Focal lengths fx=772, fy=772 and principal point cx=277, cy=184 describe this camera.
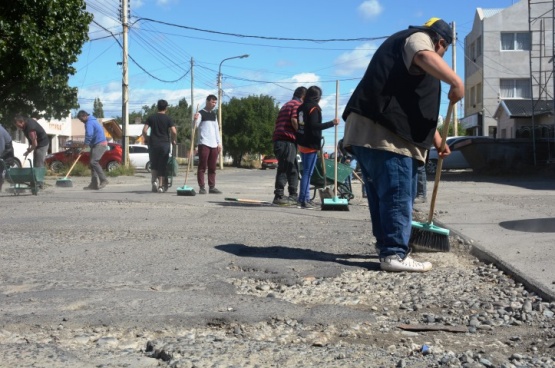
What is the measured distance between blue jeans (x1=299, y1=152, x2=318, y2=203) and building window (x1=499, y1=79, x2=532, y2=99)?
42.7 meters

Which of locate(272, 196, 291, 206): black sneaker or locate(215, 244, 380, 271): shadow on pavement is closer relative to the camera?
locate(215, 244, 380, 271): shadow on pavement

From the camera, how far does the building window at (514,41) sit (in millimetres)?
49719

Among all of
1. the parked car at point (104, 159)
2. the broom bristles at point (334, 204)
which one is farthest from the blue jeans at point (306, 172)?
the parked car at point (104, 159)

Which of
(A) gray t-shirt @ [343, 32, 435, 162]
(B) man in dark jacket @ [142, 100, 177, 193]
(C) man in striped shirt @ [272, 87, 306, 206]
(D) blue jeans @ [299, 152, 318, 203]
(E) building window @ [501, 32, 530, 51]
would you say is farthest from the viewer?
(E) building window @ [501, 32, 530, 51]

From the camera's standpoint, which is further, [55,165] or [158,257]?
[55,165]

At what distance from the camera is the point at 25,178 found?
13445 millimetres

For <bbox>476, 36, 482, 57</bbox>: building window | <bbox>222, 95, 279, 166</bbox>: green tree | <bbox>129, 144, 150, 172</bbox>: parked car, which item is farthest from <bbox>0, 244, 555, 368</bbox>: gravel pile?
<bbox>222, 95, 279, 166</bbox>: green tree

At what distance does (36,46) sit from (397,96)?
45.0 feet

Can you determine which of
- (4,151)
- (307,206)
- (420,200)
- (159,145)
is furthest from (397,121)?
(4,151)

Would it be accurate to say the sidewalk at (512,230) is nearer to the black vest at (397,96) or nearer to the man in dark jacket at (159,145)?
the black vest at (397,96)

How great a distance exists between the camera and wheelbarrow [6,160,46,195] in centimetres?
1338

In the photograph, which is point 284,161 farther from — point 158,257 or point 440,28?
point 440,28

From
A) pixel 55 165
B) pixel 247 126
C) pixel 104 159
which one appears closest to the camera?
pixel 104 159

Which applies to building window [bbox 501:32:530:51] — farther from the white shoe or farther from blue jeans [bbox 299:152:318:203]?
blue jeans [bbox 299:152:318:203]
